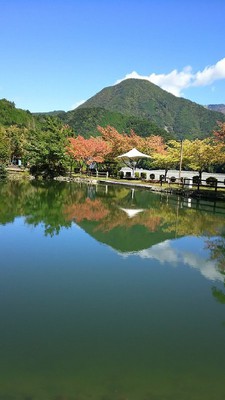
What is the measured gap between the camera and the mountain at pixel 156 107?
10769 cm

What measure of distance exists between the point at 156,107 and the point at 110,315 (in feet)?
403

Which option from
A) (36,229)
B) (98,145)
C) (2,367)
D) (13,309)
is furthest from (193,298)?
(98,145)

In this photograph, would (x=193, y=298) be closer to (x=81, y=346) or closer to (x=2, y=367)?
(x=81, y=346)

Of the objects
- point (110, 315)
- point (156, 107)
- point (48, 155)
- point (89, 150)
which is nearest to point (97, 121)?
point (156, 107)

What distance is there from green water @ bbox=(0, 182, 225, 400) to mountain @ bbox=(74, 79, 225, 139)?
96390 millimetres

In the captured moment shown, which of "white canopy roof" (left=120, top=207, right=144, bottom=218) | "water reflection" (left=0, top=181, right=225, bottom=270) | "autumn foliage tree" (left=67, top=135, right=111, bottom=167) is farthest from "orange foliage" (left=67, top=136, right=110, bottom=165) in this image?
"white canopy roof" (left=120, top=207, right=144, bottom=218)

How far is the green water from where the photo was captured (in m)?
3.39

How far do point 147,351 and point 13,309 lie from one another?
200cm

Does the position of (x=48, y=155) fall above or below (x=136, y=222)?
above

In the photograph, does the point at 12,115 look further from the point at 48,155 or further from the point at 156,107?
the point at 156,107

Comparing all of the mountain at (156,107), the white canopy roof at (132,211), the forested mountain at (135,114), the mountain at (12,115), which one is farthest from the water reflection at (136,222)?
the mountain at (156,107)

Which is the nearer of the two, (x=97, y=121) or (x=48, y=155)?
(x=48, y=155)

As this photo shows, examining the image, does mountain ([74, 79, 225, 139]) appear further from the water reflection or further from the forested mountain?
the water reflection

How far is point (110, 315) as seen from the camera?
4.88 meters
